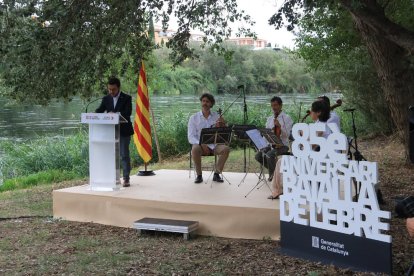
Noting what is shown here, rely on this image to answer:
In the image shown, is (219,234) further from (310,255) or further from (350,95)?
(350,95)

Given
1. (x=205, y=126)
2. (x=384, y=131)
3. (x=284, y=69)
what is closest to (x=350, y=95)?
(x=384, y=131)

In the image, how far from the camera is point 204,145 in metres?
6.38

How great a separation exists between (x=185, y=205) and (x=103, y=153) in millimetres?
1316

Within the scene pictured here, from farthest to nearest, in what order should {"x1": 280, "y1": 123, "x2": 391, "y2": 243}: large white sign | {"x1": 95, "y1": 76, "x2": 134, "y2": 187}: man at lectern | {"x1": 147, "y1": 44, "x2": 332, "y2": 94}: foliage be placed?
{"x1": 147, "y1": 44, "x2": 332, "y2": 94}: foliage < {"x1": 95, "y1": 76, "x2": 134, "y2": 187}: man at lectern < {"x1": 280, "y1": 123, "x2": 391, "y2": 243}: large white sign

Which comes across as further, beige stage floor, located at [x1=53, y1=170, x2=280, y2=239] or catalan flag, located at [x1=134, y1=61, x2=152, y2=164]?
catalan flag, located at [x1=134, y1=61, x2=152, y2=164]

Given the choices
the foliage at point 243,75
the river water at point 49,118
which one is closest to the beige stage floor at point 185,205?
the river water at point 49,118

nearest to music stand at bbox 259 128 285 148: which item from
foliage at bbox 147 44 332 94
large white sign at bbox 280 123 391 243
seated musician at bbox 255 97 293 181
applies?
seated musician at bbox 255 97 293 181

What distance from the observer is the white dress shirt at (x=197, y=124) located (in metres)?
6.46

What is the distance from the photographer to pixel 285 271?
3.97m

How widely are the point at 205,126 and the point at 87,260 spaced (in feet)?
8.53

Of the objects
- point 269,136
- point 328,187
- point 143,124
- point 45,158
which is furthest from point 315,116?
point 45,158

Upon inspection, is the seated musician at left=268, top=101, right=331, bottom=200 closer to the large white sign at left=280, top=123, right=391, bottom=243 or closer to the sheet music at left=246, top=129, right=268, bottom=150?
the sheet music at left=246, top=129, right=268, bottom=150

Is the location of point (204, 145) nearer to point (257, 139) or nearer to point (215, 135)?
point (215, 135)

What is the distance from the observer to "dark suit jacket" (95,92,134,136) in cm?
616
